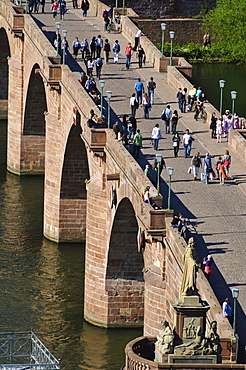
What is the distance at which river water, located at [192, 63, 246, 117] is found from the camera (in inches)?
4776

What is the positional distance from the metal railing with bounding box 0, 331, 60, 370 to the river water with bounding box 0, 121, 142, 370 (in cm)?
208

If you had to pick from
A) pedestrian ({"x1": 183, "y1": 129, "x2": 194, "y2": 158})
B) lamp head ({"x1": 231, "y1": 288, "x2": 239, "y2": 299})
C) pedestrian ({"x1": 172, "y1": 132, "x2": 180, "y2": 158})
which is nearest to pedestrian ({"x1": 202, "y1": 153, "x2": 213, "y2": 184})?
pedestrian ({"x1": 183, "y1": 129, "x2": 194, "y2": 158})

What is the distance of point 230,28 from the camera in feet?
446

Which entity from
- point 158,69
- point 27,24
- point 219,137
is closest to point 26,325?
point 219,137

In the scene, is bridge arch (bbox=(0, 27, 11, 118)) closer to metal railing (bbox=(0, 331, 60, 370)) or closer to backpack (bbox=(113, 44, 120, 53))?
backpack (bbox=(113, 44, 120, 53))

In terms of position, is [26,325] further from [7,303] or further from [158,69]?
[158,69]

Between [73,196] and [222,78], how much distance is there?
150 feet

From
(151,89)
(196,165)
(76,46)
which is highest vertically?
(76,46)

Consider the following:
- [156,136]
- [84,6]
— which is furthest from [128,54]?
[156,136]

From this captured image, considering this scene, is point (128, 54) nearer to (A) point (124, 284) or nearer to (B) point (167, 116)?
(B) point (167, 116)

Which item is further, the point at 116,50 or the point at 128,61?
the point at 116,50

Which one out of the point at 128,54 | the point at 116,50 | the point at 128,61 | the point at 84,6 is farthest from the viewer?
the point at 84,6

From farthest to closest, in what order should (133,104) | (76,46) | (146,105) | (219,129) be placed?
1. (76,46)
2. (146,105)
3. (133,104)
4. (219,129)

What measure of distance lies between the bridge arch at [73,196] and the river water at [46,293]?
102cm
